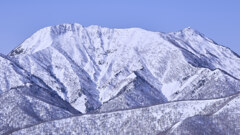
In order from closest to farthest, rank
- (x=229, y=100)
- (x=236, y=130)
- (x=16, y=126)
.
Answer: (x=236, y=130), (x=229, y=100), (x=16, y=126)

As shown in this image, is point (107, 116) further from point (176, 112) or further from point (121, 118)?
point (176, 112)

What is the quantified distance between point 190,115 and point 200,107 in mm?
4625

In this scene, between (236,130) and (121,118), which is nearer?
(236,130)

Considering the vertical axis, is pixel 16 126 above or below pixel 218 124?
below

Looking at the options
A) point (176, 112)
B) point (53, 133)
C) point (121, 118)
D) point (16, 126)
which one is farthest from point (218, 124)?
point (16, 126)

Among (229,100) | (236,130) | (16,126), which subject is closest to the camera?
(236,130)

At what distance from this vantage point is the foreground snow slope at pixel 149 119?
16450 centimetres

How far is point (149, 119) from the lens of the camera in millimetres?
175250

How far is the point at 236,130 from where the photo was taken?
→ 159875 millimetres

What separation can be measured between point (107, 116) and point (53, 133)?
15467mm

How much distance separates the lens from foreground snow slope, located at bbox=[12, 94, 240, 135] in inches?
6476

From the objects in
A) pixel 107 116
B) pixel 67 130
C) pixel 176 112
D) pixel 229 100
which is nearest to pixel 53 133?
pixel 67 130

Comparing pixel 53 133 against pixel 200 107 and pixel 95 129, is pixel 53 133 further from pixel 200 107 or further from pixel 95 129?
pixel 200 107

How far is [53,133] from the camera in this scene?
174 metres
